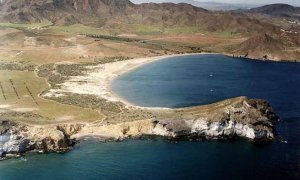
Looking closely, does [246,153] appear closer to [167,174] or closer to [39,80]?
[167,174]

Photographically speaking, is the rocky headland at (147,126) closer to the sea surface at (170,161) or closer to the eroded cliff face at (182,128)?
the eroded cliff face at (182,128)

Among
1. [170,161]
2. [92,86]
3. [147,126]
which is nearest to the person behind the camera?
[170,161]

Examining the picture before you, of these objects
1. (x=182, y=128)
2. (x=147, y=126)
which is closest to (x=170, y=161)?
(x=182, y=128)

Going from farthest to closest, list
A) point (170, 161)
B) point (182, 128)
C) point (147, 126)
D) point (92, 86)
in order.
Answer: point (92, 86)
point (147, 126)
point (182, 128)
point (170, 161)

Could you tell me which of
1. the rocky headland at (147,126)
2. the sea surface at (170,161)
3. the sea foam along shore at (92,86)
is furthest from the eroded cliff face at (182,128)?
the sea foam along shore at (92,86)

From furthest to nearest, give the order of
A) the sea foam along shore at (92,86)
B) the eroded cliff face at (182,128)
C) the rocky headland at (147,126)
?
1. the sea foam along shore at (92,86)
2. the eroded cliff face at (182,128)
3. the rocky headland at (147,126)

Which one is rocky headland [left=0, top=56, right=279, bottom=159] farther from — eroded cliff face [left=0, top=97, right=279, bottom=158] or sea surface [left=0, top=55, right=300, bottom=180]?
sea surface [left=0, top=55, right=300, bottom=180]

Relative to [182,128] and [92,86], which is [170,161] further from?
[92,86]

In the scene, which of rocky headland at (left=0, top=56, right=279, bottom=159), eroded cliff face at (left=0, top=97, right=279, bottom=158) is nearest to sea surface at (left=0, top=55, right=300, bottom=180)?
rocky headland at (left=0, top=56, right=279, bottom=159)

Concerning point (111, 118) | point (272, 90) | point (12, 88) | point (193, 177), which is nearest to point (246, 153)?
point (193, 177)

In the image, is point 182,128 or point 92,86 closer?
point 182,128

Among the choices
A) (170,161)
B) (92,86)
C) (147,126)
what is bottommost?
(170,161)
